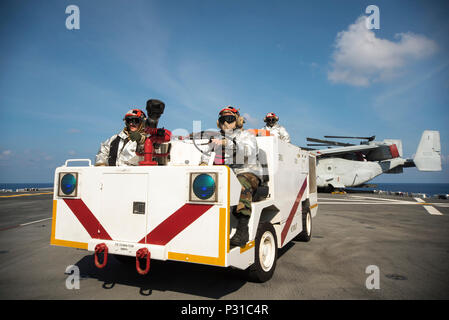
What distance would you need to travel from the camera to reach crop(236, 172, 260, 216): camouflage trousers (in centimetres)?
294

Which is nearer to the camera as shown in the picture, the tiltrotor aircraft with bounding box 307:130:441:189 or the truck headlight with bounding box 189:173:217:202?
the truck headlight with bounding box 189:173:217:202

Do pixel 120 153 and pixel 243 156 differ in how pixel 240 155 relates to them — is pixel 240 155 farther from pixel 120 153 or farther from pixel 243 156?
pixel 120 153

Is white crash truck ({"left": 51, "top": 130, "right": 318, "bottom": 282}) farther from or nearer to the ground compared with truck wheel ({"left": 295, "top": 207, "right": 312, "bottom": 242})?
farther from the ground

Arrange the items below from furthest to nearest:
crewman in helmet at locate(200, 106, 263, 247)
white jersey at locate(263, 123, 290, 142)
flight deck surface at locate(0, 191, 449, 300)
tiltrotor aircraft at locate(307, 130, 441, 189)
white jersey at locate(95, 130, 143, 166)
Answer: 1. tiltrotor aircraft at locate(307, 130, 441, 189)
2. white jersey at locate(263, 123, 290, 142)
3. white jersey at locate(95, 130, 143, 166)
4. crewman in helmet at locate(200, 106, 263, 247)
5. flight deck surface at locate(0, 191, 449, 300)

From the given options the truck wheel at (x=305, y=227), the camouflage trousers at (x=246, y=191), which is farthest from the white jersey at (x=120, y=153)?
the truck wheel at (x=305, y=227)

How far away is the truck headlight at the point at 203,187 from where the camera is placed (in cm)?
257

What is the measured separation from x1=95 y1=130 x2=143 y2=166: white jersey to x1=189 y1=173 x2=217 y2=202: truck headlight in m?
1.42

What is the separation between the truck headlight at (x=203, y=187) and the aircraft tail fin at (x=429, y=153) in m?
29.3

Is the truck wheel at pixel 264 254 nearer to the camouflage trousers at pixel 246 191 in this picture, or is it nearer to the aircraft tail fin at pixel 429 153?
the camouflage trousers at pixel 246 191

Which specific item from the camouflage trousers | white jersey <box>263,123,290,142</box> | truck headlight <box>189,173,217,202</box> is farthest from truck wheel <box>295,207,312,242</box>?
truck headlight <box>189,173,217,202</box>

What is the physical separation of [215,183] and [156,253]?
0.97 meters

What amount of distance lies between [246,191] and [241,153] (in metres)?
0.60

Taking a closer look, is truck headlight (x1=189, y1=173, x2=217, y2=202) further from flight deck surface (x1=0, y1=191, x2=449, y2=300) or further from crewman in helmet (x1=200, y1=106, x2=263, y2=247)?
flight deck surface (x1=0, y1=191, x2=449, y2=300)
